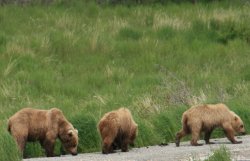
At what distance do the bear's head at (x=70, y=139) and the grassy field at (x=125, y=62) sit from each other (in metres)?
0.79

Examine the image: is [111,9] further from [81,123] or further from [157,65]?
[81,123]

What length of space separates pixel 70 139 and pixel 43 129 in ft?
1.81

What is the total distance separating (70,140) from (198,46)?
12.6 metres

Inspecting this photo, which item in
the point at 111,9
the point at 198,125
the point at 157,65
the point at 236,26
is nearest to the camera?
the point at 198,125

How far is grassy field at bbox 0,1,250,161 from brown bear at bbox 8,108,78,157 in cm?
72

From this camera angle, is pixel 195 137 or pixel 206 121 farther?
pixel 206 121

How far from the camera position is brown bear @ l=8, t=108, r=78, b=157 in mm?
13469

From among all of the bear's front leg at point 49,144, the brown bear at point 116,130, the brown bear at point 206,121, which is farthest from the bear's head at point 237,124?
the bear's front leg at point 49,144

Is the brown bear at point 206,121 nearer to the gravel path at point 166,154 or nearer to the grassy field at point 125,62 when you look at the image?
the gravel path at point 166,154

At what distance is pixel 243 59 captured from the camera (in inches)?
976

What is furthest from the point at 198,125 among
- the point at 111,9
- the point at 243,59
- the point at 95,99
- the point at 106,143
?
the point at 111,9

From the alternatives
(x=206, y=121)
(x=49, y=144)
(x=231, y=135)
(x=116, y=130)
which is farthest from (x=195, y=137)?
(x=49, y=144)

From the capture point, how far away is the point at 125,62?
24.2 m

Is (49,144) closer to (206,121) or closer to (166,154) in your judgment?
(166,154)
